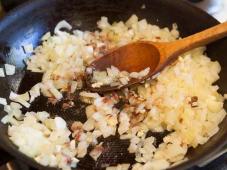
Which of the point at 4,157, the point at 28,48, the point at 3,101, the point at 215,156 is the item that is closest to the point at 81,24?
the point at 28,48

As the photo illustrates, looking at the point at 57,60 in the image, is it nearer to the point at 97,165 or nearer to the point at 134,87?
the point at 134,87

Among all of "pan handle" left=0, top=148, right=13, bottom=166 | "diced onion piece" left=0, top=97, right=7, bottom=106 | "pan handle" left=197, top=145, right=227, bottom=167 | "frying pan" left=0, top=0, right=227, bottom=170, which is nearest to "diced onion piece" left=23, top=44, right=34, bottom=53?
"frying pan" left=0, top=0, right=227, bottom=170

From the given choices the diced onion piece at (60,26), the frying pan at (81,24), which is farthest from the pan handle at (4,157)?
the diced onion piece at (60,26)

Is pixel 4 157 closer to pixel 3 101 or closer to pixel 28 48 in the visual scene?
pixel 3 101

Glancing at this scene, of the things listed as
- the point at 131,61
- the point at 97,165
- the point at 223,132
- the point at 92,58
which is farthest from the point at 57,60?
the point at 223,132

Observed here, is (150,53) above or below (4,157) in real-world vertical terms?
above

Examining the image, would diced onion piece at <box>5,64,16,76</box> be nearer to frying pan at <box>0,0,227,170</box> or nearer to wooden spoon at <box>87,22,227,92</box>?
frying pan at <box>0,0,227,170</box>
